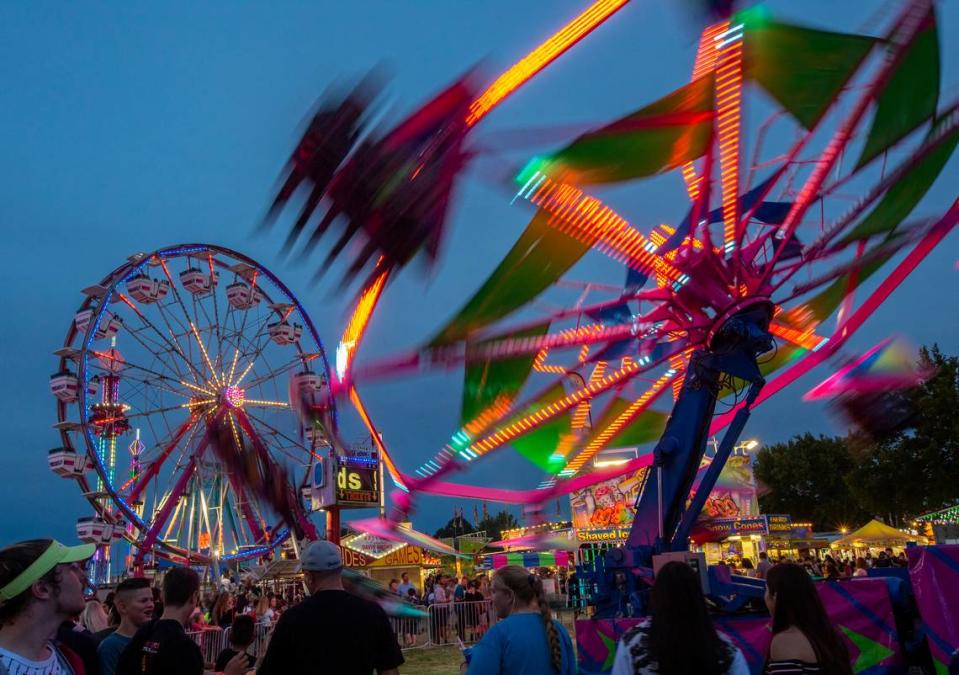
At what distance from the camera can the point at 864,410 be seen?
1138cm

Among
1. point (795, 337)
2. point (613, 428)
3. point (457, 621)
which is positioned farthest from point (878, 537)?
point (613, 428)

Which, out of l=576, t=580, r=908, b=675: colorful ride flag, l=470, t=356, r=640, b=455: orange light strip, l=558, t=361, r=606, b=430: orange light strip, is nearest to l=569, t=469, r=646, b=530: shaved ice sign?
l=558, t=361, r=606, b=430: orange light strip

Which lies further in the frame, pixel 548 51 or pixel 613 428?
pixel 613 428

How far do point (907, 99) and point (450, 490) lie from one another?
24.6ft

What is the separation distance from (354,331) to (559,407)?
3.22 meters

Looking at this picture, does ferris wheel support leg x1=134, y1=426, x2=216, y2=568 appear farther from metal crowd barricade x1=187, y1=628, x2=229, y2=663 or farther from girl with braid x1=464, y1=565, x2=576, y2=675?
girl with braid x1=464, y1=565, x2=576, y2=675

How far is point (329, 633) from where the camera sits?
3072 mm

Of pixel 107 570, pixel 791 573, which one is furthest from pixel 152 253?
pixel 791 573

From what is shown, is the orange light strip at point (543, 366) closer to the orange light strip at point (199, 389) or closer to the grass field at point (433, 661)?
the grass field at point (433, 661)

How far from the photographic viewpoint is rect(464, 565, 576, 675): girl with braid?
314 cm

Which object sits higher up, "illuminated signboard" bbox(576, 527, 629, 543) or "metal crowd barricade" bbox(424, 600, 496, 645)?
"illuminated signboard" bbox(576, 527, 629, 543)

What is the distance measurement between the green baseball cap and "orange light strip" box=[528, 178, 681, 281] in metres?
6.00

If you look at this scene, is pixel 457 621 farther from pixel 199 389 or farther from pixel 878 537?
pixel 878 537

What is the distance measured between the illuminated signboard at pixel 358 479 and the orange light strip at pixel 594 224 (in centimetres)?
2040
